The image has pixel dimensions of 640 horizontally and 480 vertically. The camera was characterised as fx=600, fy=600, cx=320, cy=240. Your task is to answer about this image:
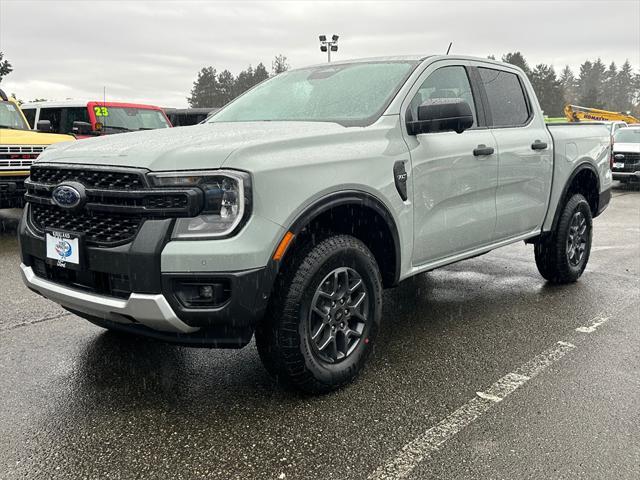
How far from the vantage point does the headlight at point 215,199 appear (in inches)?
102

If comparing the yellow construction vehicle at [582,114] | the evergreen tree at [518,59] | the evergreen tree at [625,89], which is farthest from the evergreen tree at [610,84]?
the yellow construction vehicle at [582,114]

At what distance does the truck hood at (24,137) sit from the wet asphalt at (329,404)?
144 inches

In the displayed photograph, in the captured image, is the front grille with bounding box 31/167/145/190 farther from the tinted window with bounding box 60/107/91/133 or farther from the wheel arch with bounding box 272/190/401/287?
the tinted window with bounding box 60/107/91/133

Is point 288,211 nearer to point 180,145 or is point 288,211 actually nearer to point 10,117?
point 180,145

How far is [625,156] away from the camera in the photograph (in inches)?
606

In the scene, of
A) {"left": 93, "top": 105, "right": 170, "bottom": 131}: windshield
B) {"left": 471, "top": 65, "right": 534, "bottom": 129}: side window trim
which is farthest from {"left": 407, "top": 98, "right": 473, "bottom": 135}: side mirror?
{"left": 93, "top": 105, "right": 170, "bottom": 131}: windshield

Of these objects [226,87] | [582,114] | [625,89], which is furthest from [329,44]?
[625,89]

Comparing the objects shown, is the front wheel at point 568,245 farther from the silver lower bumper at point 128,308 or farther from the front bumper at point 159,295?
the silver lower bumper at point 128,308

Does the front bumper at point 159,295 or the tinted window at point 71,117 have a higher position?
the tinted window at point 71,117

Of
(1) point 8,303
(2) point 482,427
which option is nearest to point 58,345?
(1) point 8,303

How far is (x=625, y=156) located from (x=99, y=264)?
15620 mm

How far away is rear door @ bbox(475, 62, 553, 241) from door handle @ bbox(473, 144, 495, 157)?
16 cm

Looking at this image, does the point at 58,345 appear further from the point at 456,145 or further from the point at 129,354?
the point at 456,145

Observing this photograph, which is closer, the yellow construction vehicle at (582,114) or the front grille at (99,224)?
the front grille at (99,224)
